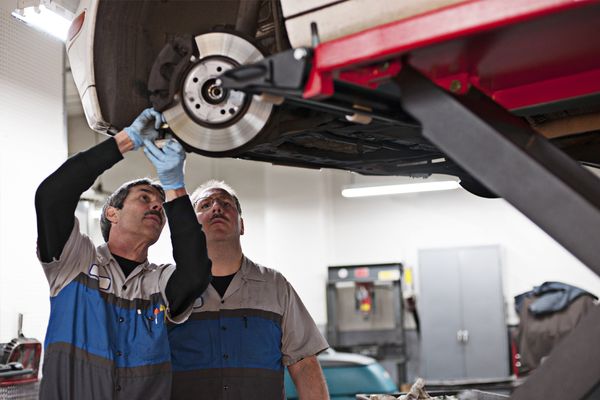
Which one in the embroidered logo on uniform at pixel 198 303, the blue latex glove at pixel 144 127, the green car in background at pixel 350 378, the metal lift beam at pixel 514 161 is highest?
the blue latex glove at pixel 144 127

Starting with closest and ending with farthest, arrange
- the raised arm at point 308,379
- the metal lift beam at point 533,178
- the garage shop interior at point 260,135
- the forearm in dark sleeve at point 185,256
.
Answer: the metal lift beam at point 533,178 → the garage shop interior at point 260,135 → the forearm in dark sleeve at point 185,256 → the raised arm at point 308,379

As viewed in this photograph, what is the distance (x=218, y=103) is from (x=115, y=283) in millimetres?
1091

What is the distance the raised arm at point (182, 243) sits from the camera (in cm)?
239

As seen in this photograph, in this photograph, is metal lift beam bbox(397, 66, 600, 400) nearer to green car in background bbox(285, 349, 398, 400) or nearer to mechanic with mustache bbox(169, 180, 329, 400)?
mechanic with mustache bbox(169, 180, 329, 400)

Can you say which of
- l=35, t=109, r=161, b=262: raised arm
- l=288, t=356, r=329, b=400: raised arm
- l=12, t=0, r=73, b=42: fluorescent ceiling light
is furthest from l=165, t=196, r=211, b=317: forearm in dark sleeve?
l=12, t=0, r=73, b=42: fluorescent ceiling light

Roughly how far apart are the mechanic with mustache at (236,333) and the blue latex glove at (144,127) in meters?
1.04

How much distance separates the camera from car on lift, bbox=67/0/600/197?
172 centimetres

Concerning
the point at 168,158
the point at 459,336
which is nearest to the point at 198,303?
the point at 168,158

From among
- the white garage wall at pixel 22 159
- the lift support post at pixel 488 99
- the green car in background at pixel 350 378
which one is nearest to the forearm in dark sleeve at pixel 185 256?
the lift support post at pixel 488 99

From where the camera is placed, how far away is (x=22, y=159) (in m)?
4.91

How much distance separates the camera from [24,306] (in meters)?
4.80

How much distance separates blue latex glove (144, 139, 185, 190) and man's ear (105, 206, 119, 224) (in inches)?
23.9

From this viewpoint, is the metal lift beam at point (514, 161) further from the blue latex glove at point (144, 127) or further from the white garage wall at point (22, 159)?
the white garage wall at point (22, 159)

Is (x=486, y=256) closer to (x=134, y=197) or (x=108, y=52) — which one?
(x=134, y=197)
